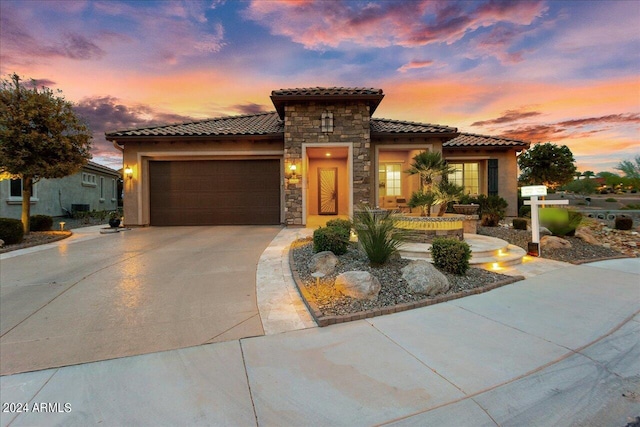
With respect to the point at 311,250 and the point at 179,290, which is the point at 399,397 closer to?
the point at 179,290

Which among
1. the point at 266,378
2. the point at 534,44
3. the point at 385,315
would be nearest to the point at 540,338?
the point at 385,315

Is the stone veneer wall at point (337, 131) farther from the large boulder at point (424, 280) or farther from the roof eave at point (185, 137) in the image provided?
the large boulder at point (424, 280)

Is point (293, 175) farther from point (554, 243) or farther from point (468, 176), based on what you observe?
point (468, 176)

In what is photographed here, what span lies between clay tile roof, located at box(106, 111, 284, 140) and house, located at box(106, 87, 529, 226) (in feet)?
0.14

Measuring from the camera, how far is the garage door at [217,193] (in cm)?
1250

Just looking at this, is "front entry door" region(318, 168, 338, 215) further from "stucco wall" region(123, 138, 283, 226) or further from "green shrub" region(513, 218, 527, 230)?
"green shrub" region(513, 218, 527, 230)

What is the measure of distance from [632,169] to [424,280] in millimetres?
20046

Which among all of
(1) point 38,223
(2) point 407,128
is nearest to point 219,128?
(1) point 38,223

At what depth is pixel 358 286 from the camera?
3990 millimetres

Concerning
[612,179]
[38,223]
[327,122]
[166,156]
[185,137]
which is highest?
[327,122]

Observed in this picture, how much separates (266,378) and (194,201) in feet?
38.0

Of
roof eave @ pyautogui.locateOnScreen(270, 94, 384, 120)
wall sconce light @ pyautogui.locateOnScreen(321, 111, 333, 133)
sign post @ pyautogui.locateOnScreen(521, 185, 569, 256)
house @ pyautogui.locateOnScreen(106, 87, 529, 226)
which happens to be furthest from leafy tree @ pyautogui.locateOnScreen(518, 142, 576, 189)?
wall sconce light @ pyautogui.locateOnScreen(321, 111, 333, 133)

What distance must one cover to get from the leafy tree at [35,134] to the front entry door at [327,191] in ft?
32.2

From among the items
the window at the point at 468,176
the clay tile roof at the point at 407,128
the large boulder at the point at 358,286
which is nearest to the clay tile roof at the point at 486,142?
the window at the point at 468,176
